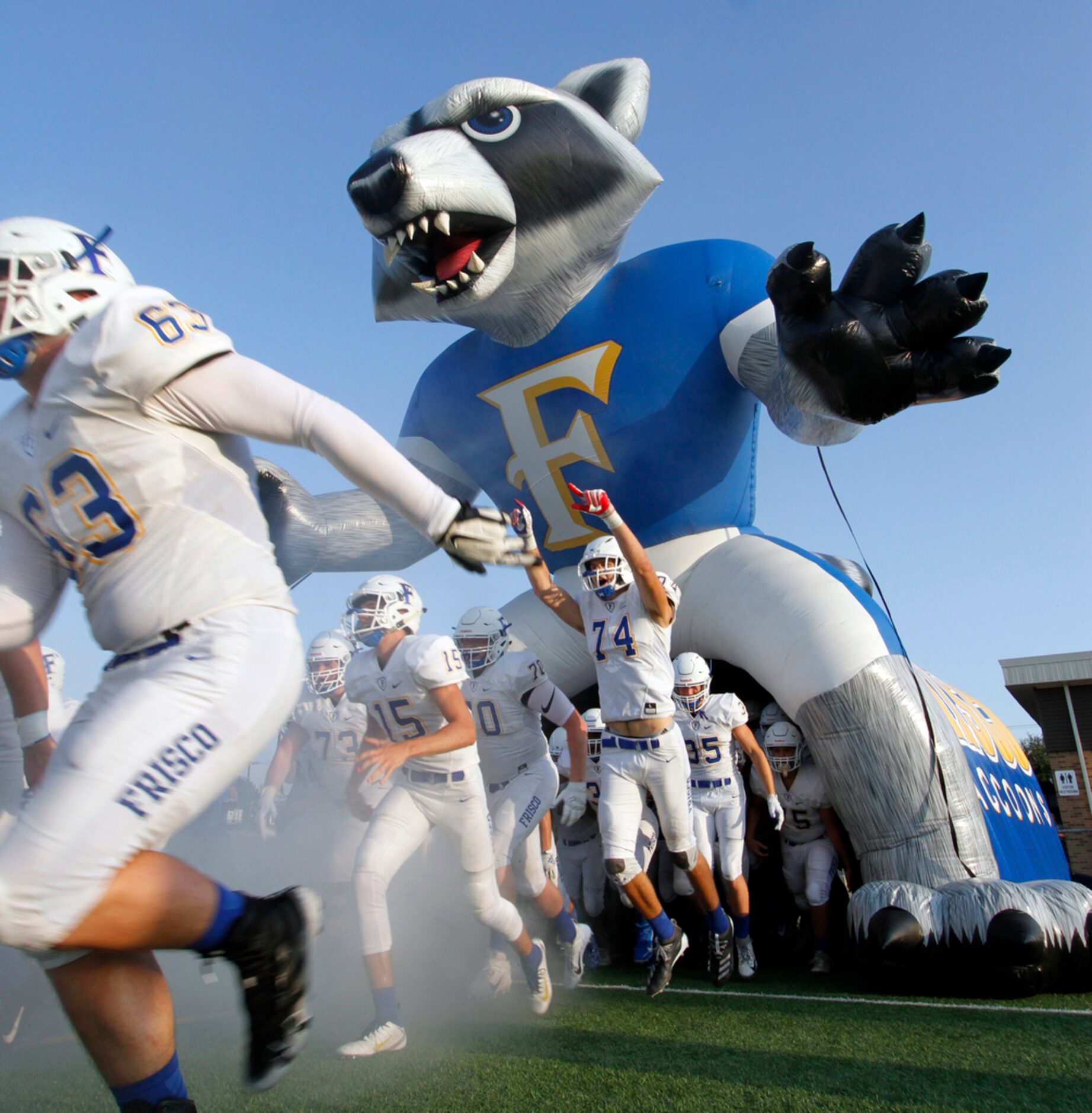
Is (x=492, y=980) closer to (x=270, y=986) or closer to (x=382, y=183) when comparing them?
(x=270, y=986)

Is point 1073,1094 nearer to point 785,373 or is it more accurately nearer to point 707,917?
point 707,917

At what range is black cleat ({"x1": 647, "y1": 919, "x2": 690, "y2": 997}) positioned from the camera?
4.14 metres

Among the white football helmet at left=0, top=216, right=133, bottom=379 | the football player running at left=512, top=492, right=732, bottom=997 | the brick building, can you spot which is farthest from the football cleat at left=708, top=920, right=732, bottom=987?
the brick building

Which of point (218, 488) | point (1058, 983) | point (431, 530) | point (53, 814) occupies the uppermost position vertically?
point (218, 488)

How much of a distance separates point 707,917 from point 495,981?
1.13 metres

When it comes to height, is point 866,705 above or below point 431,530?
below

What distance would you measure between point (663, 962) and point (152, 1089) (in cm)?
Result: 293

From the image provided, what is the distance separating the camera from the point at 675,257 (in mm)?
4805

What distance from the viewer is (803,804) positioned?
5699 mm

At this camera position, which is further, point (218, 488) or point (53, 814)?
point (218, 488)

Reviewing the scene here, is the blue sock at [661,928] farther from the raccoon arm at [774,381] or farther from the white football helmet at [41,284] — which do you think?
the white football helmet at [41,284]

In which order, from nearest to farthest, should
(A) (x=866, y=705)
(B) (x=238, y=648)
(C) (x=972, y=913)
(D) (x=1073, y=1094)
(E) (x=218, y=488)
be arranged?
(B) (x=238, y=648) → (E) (x=218, y=488) → (D) (x=1073, y=1094) → (C) (x=972, y=913) → (A) (x=866, y=705)

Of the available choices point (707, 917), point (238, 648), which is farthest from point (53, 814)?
point (707, 917)

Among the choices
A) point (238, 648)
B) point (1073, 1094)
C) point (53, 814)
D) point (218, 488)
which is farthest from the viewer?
point (1073, 1094)
